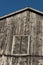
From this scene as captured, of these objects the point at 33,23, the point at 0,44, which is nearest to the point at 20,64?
the point at 0,44

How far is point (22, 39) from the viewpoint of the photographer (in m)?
16.3

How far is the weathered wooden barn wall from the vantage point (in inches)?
611

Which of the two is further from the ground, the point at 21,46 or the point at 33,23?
the point at 33,23

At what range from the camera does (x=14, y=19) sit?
17.0 m

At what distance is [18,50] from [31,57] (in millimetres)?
1112

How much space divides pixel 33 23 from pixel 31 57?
271cm

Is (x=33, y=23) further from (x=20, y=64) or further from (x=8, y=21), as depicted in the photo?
(x=20, y=64)

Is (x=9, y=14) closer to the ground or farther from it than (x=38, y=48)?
farther from it

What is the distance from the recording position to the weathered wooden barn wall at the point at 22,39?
15516 mm

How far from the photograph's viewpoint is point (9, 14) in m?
17.1

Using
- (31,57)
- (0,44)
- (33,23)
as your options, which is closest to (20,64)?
(31,57)

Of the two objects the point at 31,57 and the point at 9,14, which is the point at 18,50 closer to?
the point at 31,57

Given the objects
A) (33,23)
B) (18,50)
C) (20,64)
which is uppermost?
(33,23)

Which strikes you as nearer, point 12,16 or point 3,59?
point 3,59
